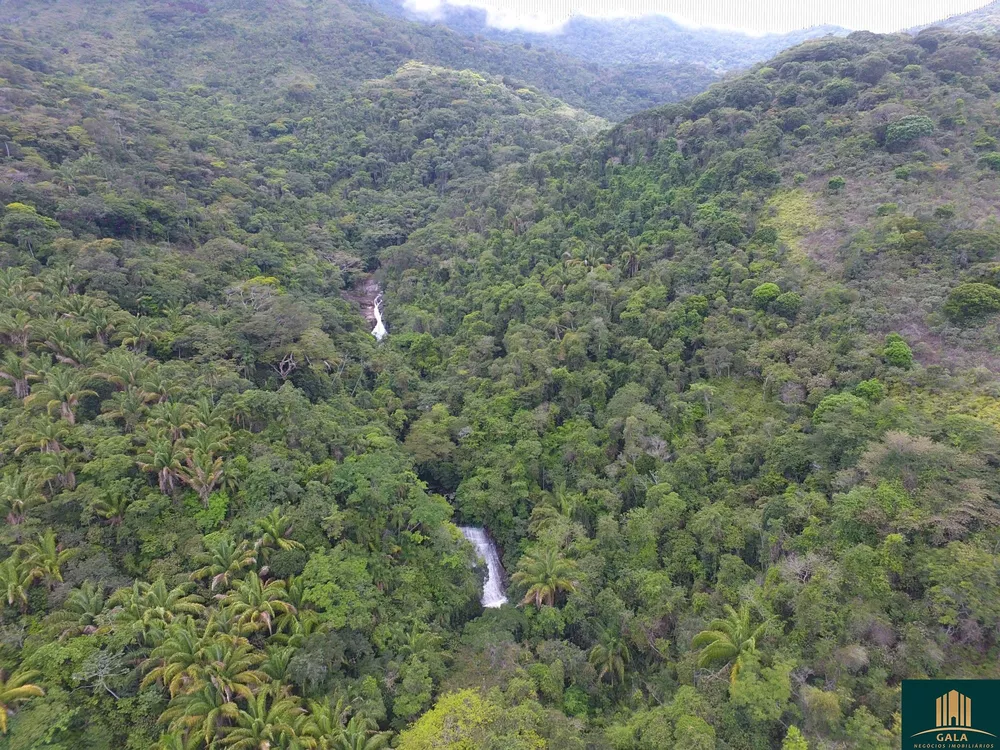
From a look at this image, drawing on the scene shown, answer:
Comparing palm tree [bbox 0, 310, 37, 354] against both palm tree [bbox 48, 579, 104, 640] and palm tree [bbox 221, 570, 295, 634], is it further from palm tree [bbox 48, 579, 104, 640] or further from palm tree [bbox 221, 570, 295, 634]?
palm tree [bbox 221, 570, 295, 634]

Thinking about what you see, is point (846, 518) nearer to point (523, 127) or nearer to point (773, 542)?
point (773, 542)

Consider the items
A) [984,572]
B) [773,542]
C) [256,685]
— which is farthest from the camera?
[773,542]

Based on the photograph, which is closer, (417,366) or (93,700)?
(93,700)

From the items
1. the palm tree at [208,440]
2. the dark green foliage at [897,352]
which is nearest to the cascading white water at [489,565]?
the palm tree at [208,440]

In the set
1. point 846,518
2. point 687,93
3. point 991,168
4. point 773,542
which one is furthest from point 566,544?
point 687,93

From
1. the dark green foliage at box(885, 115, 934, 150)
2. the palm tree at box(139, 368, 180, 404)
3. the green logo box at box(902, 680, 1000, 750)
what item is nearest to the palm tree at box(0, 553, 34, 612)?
the palm tree at box(139, 368, 180, 404)

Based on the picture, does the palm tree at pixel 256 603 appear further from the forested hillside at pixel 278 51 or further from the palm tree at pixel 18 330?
the forested hillside at pixel 278 51
